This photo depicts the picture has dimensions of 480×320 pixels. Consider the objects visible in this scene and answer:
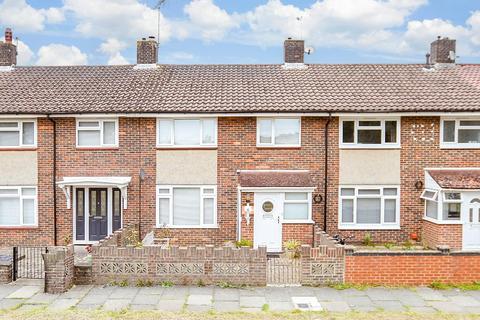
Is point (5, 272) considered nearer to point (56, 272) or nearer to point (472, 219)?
point (56, 272)

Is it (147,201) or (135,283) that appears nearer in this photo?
(135,283)

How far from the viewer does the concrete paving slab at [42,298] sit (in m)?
11.5

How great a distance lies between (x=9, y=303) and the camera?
11.4 metres

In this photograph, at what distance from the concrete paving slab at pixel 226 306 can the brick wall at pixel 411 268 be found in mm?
3013

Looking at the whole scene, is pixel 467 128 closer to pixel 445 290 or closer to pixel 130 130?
pixel 445 290

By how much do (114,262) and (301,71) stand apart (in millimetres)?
11839

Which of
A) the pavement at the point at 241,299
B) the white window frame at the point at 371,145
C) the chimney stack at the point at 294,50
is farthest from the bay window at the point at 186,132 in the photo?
the pavement at the point at 241,299

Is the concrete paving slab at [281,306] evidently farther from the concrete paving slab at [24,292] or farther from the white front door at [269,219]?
the concrete paving slab at [24,292]

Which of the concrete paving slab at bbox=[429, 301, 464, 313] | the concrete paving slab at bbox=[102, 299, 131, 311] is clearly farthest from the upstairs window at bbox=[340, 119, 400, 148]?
the concrete paving slab at bbox=[102, 299, 131, 311]

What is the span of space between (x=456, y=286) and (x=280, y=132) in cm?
768

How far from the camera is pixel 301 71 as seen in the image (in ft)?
69.4

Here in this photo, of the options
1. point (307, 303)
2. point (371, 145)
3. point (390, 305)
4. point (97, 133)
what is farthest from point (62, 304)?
point (371, 145)

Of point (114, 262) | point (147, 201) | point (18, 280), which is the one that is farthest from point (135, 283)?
point (147, 201)

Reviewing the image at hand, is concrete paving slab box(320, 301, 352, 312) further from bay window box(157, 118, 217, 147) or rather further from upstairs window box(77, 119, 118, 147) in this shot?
upstairs window box(77, 119, 118, 147)
